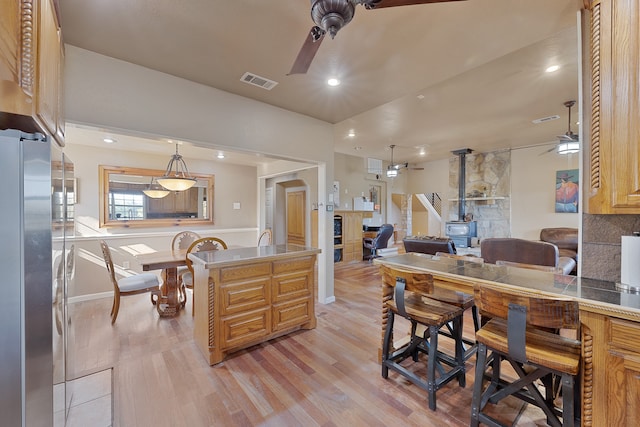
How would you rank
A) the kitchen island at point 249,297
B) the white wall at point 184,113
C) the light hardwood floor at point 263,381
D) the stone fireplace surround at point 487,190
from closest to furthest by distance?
1. the light hardwood floor at point 263,381
2. the white wall at point 184,113
3. the kitchen island at point 249,297
4. the stone fireplace surround at point 487,190

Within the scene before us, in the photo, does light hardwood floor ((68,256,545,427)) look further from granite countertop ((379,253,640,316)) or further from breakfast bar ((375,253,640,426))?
granite countertop ((379,253,640,316))

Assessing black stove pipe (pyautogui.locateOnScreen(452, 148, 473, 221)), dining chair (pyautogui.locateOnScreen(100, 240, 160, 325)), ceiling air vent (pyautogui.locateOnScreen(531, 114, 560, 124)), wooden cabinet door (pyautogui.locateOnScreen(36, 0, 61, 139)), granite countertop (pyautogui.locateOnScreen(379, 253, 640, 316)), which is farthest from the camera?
black stove pipe (pyautogui.locateOnScreen(452, 148, 473, 221))

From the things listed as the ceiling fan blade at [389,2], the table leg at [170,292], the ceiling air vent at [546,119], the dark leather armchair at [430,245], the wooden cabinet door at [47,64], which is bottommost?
the table leg at [170,292]

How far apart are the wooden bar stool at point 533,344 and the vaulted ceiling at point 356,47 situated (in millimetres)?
1872

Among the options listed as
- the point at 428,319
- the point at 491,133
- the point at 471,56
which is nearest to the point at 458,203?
the point at 491,133

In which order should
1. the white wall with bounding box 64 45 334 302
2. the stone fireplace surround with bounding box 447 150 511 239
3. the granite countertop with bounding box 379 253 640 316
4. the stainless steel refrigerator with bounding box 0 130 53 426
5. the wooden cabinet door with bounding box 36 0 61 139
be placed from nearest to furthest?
1. the stainless steel refrigerator with bounding box 0 130 53 426
2. the wooden cabinet door with bounding box 36 0 61 139
3. the granite countertop with bounding box 379 253 640 316
4. the white wall with bounding box 64 45 334 302
5. the stone fireplace surround with bounding box 447 150 511 239

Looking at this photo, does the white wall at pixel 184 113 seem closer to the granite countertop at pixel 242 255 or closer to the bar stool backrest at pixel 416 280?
the granite countertop at pixel 242 255

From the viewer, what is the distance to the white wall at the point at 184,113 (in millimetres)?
2096

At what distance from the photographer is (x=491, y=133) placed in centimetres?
545

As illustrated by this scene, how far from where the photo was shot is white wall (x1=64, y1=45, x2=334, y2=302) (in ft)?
6.88

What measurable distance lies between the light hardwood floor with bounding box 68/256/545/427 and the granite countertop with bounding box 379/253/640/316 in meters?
0.91

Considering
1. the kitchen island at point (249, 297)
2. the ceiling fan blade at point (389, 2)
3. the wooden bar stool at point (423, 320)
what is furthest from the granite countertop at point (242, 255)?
the ceiling fan blade at point (389, 2)

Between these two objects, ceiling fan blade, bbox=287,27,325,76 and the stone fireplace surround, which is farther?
the stone fireplace surround

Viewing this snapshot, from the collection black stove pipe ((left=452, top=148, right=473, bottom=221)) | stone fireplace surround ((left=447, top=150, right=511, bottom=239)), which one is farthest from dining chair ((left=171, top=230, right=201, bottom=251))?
stone fireplace surround ((left=447, top=150, right=511, bottom=239))
